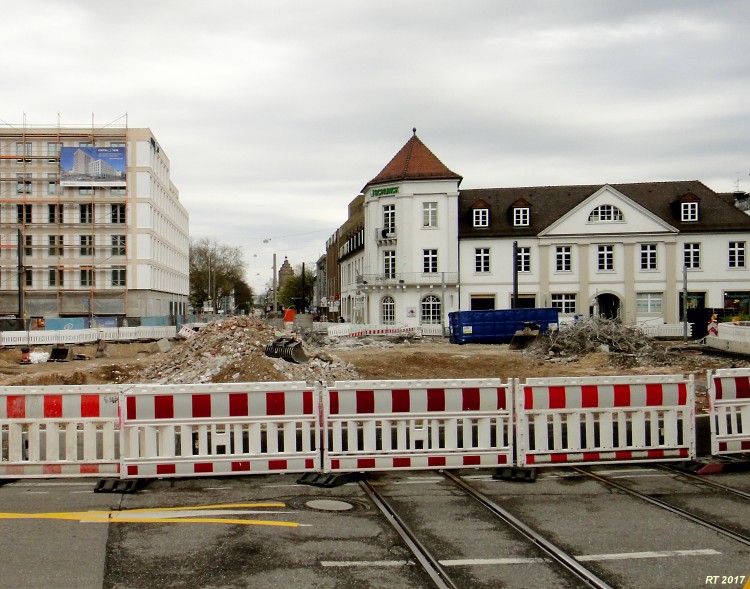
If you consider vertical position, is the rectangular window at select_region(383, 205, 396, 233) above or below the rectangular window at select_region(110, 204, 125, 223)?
below

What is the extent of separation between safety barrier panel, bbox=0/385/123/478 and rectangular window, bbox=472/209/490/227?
52.7 m

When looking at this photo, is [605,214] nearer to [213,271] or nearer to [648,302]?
[648,302]

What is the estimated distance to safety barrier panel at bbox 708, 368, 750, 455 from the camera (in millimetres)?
9516

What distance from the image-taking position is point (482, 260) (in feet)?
193

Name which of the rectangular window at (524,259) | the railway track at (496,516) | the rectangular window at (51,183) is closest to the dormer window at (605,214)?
the rectangular window at (524,259)

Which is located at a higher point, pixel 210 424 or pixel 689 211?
pixel 689 211

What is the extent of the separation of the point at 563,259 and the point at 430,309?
1098cm

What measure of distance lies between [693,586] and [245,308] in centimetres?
16266

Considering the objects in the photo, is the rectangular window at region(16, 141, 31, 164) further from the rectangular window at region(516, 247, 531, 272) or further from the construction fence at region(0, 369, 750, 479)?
the construction fence at region(0, 369, 750, 479)

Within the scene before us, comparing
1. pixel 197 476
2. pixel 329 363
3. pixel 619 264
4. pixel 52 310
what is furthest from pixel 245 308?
pixel 197 476

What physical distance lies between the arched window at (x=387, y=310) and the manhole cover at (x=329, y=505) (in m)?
51.8

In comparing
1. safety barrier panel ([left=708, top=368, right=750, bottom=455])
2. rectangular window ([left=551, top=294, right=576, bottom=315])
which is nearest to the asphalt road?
safety barrier panel ([left=708, top=368, right=750, bottom=455])

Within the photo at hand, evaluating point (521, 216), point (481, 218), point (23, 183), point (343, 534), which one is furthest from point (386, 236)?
point (343, 534)

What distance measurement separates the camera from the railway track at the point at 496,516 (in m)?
5.54
